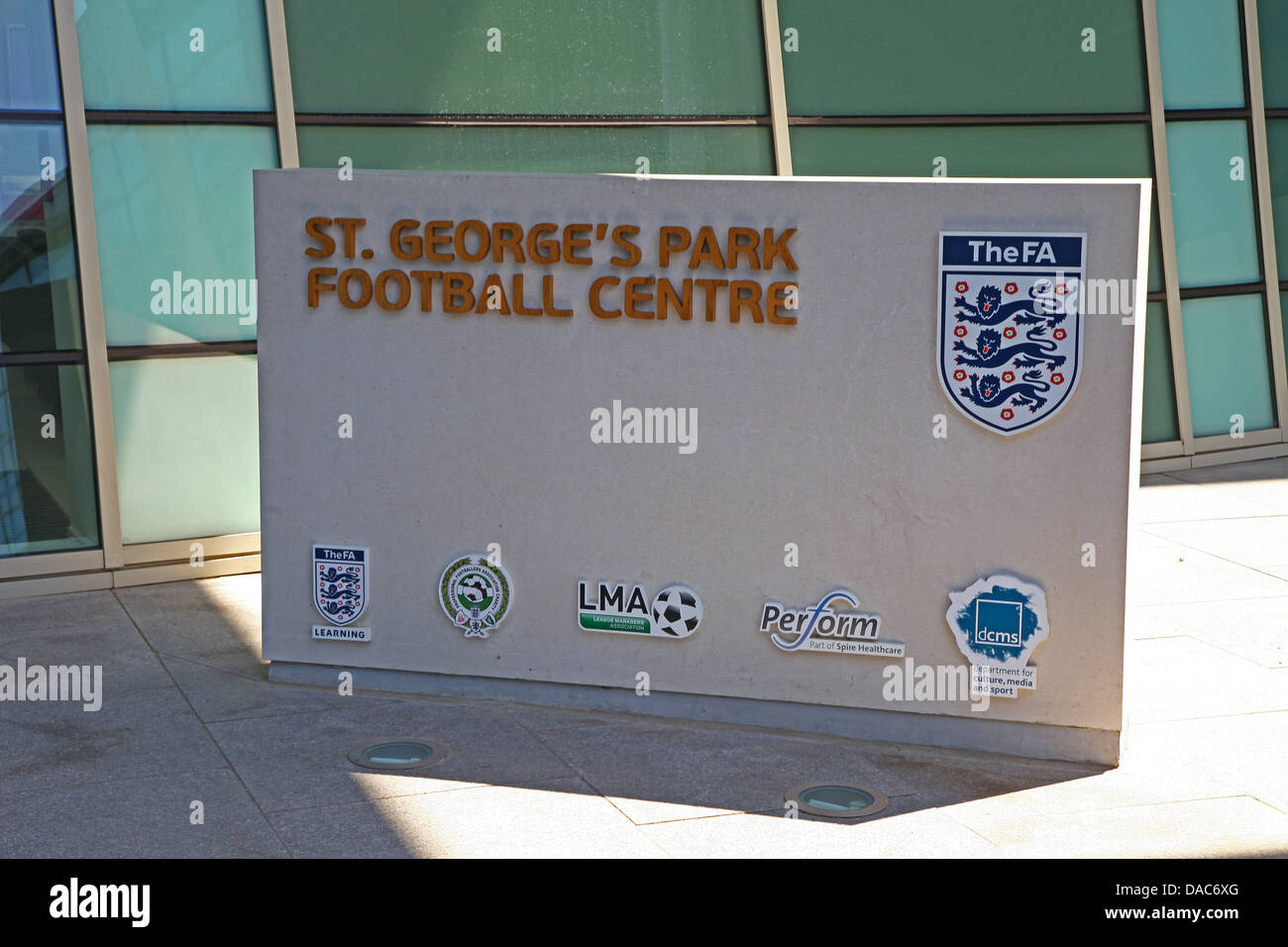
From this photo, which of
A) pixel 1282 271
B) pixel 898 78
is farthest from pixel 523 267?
pixel 1282 271

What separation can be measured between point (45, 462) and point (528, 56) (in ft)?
16.5

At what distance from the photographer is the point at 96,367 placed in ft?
33.8

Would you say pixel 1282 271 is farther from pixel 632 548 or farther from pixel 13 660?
pixel 13 660

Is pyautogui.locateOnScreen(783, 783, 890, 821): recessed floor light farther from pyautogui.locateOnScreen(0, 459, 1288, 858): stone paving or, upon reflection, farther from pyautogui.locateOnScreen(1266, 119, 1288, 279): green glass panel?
pyautogui.locateOnScreen(1266, 119, 1288, 279): green glass panel

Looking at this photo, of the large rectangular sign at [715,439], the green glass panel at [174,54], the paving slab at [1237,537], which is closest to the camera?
the large rectangular sign at [715,439]

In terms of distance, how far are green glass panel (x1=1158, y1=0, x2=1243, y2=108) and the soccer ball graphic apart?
9.49 meters

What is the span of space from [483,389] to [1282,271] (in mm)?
10789

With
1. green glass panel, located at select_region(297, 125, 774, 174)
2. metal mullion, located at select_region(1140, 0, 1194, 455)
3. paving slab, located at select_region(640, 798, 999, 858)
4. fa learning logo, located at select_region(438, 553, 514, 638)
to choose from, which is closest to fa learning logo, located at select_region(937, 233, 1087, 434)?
paving slab, located at select_region(640, 798, 999, 858)

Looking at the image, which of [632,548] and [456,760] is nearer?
[456,760]

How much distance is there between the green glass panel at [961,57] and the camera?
42.0 feet

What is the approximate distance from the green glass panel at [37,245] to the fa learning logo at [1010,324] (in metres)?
6.59

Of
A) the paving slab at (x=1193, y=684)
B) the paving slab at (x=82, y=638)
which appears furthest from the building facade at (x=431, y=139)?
the paving slab at (x=1193, y=684)

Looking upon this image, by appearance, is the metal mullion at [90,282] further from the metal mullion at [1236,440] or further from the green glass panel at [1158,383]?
the metal mullion at [1236,440]
